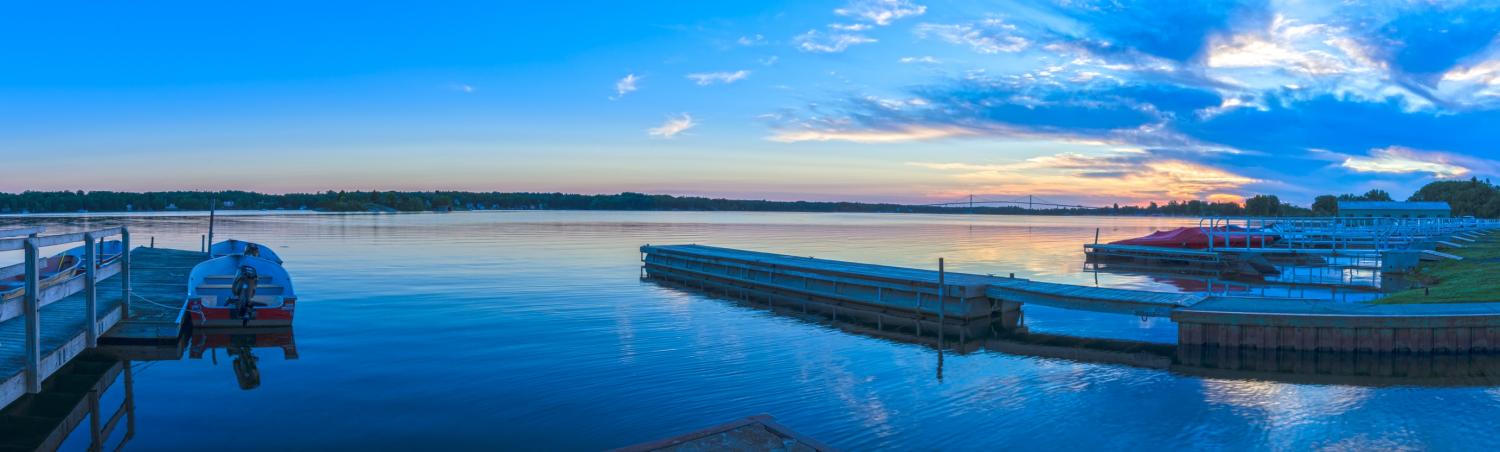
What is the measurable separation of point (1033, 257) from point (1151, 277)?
12.6m

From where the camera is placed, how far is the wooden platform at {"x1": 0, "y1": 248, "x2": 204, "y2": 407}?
9055mm

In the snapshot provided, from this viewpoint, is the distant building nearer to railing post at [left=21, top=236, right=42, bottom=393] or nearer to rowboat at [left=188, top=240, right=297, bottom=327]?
rowboat at [left=188, top=240, right=297, bottom=327]

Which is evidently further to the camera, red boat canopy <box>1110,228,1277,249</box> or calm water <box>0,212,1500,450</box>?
red boat canopy <box>1110,228,1277,249</box>

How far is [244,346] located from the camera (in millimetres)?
16969

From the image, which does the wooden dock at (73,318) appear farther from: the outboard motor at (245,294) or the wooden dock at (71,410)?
the outboard motor at (245,294)

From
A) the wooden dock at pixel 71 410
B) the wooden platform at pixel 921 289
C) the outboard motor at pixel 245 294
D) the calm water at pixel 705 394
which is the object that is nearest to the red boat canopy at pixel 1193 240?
the wooden platform at pixel 921 289

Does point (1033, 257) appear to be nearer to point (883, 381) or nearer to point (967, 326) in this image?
point (967, 326)

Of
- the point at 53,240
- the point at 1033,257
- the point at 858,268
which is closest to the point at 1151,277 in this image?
the point at 1033,257

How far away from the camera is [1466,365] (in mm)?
14047

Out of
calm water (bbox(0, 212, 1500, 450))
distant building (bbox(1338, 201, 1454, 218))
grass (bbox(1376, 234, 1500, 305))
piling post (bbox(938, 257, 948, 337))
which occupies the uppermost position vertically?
distant building (bbox(1338, 201, 1454, 218))

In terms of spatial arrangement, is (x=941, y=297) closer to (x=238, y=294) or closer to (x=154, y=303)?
(x=238, y=294)

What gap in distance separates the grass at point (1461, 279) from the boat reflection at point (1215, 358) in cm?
407

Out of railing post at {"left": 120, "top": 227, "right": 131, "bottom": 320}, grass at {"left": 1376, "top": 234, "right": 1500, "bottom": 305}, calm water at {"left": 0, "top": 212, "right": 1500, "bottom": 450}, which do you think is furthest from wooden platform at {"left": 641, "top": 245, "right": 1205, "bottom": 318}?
railing post at {"left": 120, "top": 227, "right": 131, "bottom": 320}

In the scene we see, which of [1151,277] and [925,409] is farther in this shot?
[1151,277]
